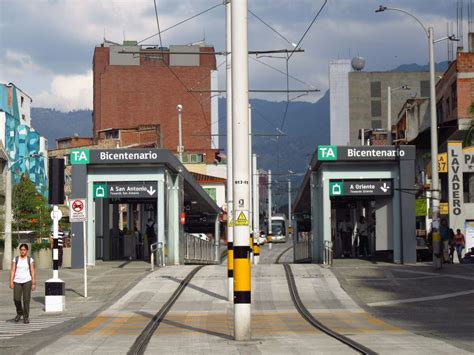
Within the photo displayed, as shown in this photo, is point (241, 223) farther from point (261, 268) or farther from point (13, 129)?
point (13, 129)

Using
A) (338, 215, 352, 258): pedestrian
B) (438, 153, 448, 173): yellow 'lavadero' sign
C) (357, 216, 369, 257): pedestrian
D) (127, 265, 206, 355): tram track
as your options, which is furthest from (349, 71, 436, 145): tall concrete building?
(127, 265, 206, 355): tram track

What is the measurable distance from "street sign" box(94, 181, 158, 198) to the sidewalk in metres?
2.79

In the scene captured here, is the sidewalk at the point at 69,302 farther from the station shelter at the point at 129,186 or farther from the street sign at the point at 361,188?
the street sign at the point at 361,188

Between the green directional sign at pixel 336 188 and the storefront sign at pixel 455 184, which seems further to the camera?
the storefront sign at pixel 455 184

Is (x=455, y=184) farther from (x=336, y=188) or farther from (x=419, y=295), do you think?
(x=419, y=295)

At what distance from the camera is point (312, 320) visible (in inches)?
790

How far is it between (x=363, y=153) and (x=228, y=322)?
18.5m

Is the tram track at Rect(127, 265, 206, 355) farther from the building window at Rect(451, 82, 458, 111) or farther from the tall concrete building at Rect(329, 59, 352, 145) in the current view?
the tall concrete building at Rect(329, 59, 352, 145)

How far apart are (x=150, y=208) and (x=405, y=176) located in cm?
1598

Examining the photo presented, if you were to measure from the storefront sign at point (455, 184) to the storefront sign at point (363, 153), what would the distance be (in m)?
12.4

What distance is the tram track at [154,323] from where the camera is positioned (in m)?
14.6

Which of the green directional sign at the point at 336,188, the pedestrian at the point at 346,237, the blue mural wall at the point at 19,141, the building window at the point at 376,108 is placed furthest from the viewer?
the building window at the point at 376,108

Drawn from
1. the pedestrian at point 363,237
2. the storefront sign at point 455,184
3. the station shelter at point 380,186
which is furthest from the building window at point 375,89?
the station shelter at point 380,186

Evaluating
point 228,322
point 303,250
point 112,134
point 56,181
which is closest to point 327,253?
point 56,181
